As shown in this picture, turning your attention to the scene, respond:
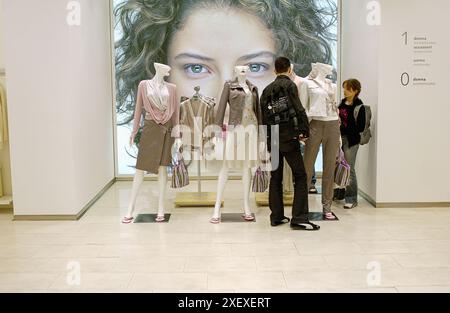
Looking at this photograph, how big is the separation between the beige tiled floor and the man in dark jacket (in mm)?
223

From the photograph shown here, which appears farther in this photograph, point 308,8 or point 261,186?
point 308,8

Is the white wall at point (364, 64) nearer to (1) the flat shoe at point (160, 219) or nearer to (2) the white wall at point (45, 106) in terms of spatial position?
(1) the flat shoe at point (160, 219)

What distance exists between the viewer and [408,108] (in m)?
6.18

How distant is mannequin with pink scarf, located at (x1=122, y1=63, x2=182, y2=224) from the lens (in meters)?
5.64

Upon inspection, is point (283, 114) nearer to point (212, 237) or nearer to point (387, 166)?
point (212, 237)

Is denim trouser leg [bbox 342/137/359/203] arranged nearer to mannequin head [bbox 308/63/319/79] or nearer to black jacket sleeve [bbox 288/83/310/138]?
mannequin head [bbox 308/63/319/79]

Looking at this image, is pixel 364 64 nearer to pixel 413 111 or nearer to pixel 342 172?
pixel 413 111

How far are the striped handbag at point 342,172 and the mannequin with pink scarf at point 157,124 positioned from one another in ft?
5.71

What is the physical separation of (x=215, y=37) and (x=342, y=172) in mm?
3083

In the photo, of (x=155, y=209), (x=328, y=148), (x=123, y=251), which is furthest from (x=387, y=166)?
(x=123, y=251)

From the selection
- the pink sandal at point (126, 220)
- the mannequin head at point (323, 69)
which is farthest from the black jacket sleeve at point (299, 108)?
the pink sandal at point (126, 220)

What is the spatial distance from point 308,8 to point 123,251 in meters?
4.86

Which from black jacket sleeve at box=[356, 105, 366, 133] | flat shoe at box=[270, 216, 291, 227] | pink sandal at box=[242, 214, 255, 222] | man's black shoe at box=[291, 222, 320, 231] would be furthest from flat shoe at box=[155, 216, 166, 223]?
black jacket sleeve at box=[356, 105, 366, 133]

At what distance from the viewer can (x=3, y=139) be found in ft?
20.5
